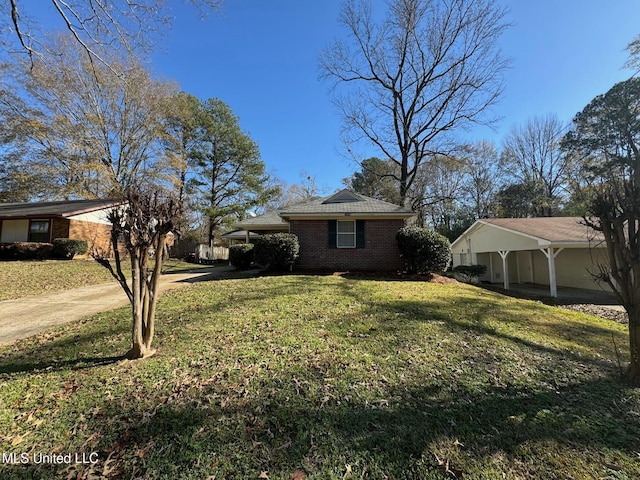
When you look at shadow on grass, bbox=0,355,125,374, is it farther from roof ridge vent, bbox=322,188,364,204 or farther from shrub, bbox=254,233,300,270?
roof ridge vent, bbox=322,188,364,204

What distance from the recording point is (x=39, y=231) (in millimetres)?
18109

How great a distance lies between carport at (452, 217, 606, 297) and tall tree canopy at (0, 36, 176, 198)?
21554mm

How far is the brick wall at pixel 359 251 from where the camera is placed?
12609mm

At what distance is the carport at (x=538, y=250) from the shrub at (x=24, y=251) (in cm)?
2520

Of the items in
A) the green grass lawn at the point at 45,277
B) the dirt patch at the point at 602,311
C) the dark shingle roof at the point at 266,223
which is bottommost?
the dirt patch at the point at 602,311

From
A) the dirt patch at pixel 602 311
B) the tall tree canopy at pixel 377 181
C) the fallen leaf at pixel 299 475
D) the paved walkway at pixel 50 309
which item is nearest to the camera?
the fallen leaf at pixel 299 475

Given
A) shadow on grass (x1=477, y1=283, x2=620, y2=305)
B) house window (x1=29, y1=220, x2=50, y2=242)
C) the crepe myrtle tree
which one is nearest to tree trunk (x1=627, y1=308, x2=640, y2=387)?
the crepe myrtle tree

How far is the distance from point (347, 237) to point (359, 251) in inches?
31.7

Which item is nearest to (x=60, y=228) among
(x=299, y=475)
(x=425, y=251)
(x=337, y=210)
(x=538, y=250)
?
(x=337, y=210)

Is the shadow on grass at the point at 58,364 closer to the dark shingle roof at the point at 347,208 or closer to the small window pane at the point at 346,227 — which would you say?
the dark shingle roof at the point at 347,208

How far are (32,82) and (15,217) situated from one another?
927 centimetres

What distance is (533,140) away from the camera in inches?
1173

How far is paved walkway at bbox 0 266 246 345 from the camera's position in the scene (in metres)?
5.37

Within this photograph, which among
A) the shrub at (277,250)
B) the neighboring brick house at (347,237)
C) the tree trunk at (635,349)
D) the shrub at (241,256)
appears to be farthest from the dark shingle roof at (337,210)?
the tree trunk at (635,349)
